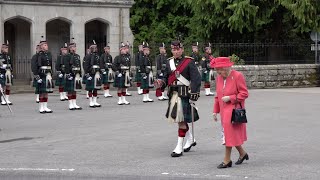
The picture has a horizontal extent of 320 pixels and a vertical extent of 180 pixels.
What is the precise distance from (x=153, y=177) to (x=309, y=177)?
2.10 meters

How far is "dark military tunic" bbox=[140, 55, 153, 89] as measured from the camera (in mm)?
20406

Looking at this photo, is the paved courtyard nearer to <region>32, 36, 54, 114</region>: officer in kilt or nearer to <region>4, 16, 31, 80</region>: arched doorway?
<region>32, 36, 54, 114</region>: officer in kilt

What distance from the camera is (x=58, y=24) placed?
2845cm

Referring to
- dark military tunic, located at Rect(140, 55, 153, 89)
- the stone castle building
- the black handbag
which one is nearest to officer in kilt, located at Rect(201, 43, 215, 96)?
dark military tunic, located at Rect(140, 55, 153, 89)

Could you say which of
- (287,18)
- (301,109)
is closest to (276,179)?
(301,109)

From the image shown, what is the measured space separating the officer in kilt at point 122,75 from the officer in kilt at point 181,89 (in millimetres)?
9051

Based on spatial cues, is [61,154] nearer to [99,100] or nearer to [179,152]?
[179,152]

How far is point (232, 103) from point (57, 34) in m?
20.6

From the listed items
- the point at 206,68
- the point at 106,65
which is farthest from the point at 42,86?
the point at 206,68

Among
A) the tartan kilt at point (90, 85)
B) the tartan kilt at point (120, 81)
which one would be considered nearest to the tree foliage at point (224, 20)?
the tartan kilt at point (120, 81)

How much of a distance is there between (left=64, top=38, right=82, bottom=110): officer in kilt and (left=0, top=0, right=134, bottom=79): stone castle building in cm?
729

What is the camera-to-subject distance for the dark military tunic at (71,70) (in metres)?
18.2

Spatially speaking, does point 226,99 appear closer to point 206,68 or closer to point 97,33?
point 206,68

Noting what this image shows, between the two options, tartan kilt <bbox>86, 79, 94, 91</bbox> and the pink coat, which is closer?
the pink coat
